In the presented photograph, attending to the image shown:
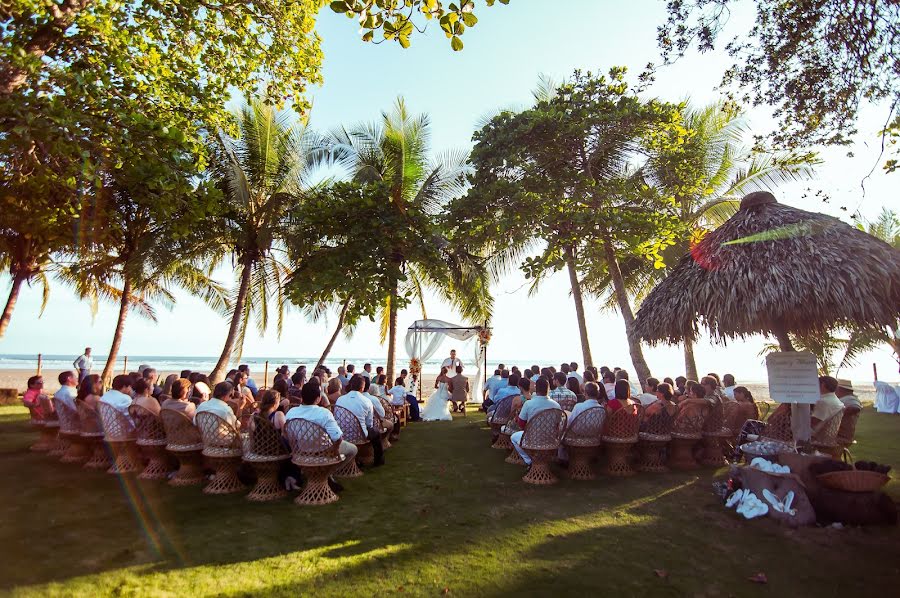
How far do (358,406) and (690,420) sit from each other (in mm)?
4643

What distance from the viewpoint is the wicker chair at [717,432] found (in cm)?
727

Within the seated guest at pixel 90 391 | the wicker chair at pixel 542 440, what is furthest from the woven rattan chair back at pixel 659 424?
the seated guest at pixel 90 391

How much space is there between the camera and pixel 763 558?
4.23m

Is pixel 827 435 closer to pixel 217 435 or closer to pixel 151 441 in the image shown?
pixel 217 435

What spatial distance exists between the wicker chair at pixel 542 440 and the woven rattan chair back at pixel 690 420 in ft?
5.73

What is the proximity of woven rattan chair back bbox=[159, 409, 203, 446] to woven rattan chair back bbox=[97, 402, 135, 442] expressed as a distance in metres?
0.78

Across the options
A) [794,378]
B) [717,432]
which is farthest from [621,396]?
[794,378]

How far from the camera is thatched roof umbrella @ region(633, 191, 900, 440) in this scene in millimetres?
5816

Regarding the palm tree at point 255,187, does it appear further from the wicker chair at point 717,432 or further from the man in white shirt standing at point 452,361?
the wicker chair at point 717,432

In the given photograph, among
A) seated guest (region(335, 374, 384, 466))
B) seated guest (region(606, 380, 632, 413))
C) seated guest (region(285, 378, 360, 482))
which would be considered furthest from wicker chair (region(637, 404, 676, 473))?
seated guest (region(285, 378, 360, 482))

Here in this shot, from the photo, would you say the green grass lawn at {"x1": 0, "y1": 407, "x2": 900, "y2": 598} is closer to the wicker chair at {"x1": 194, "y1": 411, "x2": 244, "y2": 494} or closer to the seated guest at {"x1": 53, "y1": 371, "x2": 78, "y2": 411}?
the wicker chair at {"x1": 194, "y1": 411, "x2": 244, "y2": 494}

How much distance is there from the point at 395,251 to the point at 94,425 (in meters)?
8.58

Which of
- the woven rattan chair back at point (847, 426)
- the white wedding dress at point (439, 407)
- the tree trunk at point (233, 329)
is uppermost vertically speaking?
the tree trunk at point (233, 329)

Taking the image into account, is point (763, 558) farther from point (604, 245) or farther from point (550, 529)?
point (604, 245)
